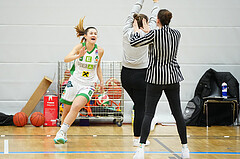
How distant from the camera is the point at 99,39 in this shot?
6770 mm

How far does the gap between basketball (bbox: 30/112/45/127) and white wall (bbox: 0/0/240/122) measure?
0.64 meters

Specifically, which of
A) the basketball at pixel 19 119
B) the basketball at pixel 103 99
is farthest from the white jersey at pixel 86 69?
the basketball at pixel 19 119

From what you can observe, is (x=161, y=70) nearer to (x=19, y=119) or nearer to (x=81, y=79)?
(x=81, y=79)

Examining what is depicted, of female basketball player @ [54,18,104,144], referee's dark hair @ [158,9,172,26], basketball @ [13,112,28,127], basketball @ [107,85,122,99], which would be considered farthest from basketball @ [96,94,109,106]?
referee's dark hair @ [158,9,172,26]

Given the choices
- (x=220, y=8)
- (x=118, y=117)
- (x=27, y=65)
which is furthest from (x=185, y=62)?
(x=27, y=65)

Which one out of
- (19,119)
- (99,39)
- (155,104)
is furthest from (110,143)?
(99,39)

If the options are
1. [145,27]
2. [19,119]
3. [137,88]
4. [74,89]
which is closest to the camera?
[145,27]

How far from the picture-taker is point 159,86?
3393mm

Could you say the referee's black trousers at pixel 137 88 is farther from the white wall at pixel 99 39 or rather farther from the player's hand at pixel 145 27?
the white wall at pixel 99 39

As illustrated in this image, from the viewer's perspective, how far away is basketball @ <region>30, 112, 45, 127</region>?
604 cm

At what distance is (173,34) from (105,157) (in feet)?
4.26

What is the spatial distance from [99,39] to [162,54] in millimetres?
3496

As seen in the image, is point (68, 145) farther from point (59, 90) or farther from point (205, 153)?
point (59, 90)

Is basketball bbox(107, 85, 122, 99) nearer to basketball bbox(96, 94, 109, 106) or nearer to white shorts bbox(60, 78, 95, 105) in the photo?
basketball bbox(96, 94, 109, 106)
